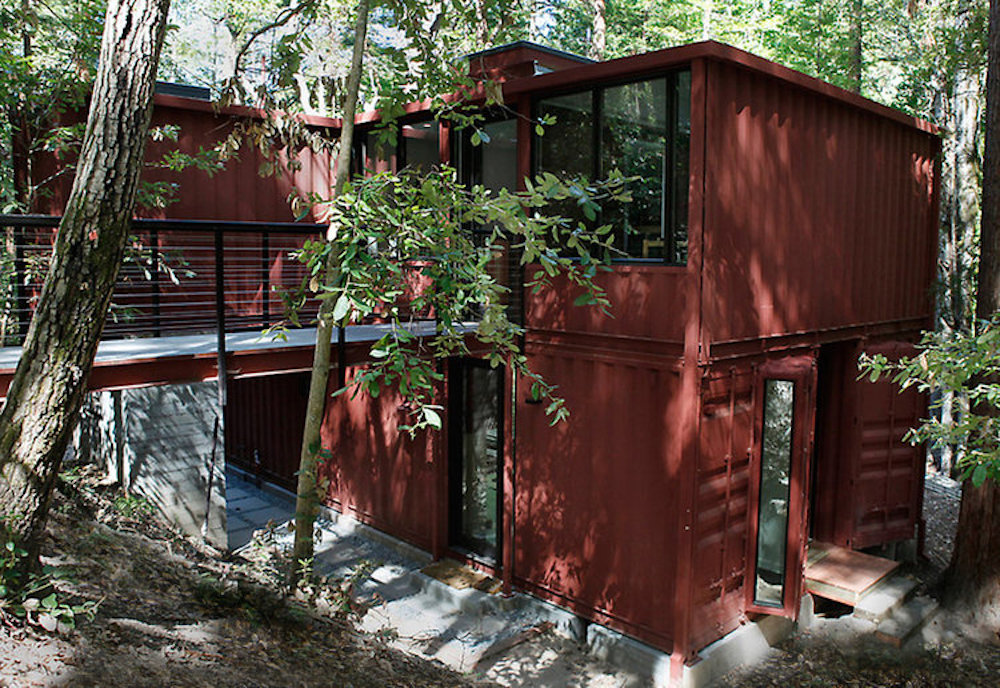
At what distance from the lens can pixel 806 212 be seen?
24.2 feet

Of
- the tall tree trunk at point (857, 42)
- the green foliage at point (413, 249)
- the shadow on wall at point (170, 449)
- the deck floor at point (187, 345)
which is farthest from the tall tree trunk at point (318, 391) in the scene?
the tall tree trunk at point (857, 42)

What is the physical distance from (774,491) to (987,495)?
2316 mm

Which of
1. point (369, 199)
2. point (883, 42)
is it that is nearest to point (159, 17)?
point (369, 199)

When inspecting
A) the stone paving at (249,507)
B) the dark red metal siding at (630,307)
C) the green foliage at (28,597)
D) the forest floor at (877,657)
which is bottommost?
the forest floor at (877,657)

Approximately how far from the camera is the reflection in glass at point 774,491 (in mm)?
7184

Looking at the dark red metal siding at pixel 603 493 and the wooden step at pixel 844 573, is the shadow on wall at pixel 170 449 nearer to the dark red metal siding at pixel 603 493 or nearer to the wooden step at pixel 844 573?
the dark red metal siding at pixel 603 493

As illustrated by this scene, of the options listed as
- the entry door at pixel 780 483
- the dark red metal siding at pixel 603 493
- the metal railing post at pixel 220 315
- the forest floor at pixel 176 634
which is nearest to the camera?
the forest floor at pixel 176 634

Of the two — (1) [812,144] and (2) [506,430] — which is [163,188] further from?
(1) [812,144]

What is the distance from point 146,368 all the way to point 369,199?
235cm

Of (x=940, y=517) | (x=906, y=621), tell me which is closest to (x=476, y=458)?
(x=906, y=621)

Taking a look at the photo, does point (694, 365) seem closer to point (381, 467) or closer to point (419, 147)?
point (381, 467)

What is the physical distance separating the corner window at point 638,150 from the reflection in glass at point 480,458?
7.14 ft

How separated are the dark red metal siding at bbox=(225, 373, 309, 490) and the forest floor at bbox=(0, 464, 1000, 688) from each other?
9.84 ft

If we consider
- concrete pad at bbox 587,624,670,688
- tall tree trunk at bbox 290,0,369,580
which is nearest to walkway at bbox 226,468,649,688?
concrete pad at bbox 587,624,670,688
